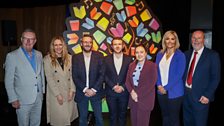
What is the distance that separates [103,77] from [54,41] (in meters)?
0.83

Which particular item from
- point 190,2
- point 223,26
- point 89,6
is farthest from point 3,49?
point 223,26

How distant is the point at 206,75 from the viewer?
3098 millimetres

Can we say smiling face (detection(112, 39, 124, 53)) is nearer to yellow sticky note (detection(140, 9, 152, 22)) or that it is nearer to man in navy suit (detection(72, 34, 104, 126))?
man in navy suit (detection(72, 34, 104, 126))

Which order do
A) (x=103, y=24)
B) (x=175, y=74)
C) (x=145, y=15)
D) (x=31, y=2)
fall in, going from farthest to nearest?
(x=31, y=2) → (x=145, y=15) → (x=103, y=24) → (x=175, y=74)

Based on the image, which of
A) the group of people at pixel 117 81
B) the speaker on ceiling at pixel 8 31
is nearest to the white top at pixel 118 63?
the group of people at pixel 117 81

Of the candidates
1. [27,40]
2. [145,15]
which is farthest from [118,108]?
[145,15]

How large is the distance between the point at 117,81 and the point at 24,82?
1.21m

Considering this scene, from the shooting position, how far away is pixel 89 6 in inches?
185

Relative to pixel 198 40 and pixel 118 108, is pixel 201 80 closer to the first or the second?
pixel 198 40

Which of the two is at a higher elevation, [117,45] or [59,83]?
[117,45]

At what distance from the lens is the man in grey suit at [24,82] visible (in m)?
2.92

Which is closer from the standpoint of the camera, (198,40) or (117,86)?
(198,40)

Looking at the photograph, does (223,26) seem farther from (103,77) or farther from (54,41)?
(54,41)

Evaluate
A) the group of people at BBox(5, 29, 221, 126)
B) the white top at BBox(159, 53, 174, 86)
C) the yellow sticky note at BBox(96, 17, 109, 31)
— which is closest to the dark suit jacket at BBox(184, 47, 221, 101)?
the group of people at BBox(5, 29, 221, 126)
